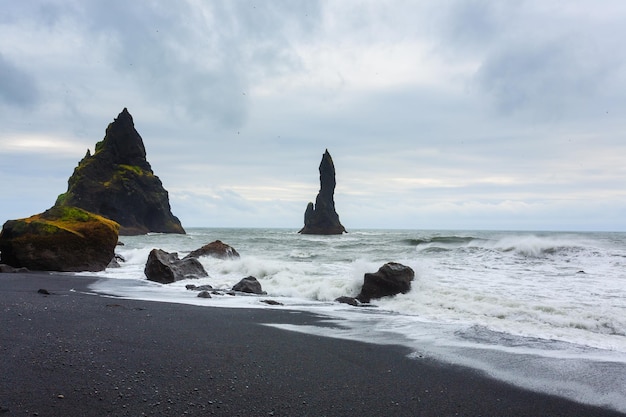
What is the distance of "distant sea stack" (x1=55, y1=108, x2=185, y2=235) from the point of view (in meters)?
76.7

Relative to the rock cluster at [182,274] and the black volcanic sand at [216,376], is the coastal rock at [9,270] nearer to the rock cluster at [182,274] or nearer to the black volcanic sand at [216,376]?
the rock cluster at [182,274]

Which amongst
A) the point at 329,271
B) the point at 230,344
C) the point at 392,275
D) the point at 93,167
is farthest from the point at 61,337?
the point at 93,167

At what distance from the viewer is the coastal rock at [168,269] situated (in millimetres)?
14359

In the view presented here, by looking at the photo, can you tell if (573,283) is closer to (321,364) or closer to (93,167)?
(321,364)

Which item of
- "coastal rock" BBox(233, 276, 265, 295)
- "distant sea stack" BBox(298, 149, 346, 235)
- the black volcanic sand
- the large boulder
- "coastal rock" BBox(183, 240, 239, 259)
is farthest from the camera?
"distant sea stack" BBox(298, 149, 346, 235)

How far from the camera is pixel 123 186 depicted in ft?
264

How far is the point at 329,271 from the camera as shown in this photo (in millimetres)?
16922

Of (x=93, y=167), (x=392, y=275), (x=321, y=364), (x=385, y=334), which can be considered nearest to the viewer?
(x=321, y=364)

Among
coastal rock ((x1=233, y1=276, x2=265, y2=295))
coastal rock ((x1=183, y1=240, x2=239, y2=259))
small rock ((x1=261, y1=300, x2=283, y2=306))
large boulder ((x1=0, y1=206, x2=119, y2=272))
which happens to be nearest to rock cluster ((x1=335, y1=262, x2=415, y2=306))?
small rock ((x1=261, y1=300, x2=283, y2=306))

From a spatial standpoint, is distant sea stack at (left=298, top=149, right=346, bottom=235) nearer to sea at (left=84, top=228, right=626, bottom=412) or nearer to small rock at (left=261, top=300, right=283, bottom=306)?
sea at (left=84, top=228, right=626, bottom=412)

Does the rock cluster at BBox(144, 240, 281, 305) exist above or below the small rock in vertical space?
above

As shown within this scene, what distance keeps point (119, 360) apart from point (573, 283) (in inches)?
Answer: 515

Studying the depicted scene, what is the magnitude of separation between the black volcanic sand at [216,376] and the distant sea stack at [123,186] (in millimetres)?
77374

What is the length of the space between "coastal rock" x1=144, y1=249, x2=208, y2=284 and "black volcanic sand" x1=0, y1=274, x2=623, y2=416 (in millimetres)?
7698
